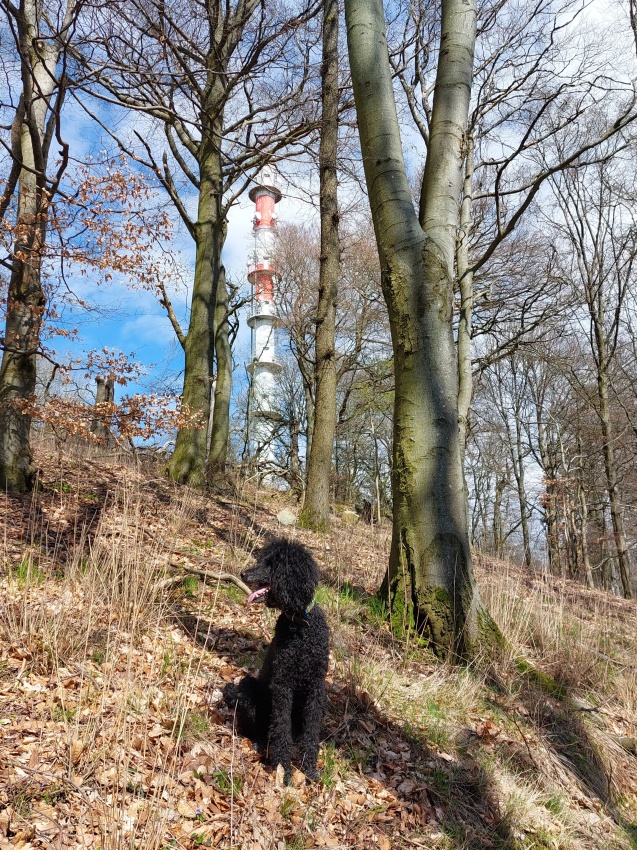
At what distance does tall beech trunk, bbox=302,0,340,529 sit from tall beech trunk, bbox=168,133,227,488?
1.83 meters

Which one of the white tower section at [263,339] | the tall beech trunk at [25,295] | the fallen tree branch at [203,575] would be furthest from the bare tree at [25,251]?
the white tower section at [263,339]

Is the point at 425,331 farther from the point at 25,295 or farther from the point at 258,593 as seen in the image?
the point at 25,295

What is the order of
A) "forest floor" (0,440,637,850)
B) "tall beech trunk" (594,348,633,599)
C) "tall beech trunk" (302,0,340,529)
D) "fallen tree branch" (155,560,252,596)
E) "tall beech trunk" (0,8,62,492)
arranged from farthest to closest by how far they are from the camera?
"tall beech trunk" (594,348,633,599) → "tall beech trunk" (302,0,340,529) → "tall beech trunk" (0,8,62,492) → "fallen tree branch" (155,560,252,596) → "forest floor" (0,440,637,850)

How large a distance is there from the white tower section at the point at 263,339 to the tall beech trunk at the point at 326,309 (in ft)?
6.55

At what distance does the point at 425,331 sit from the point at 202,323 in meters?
6.15

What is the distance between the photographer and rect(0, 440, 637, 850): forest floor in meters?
2.23

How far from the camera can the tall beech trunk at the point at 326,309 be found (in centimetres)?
845

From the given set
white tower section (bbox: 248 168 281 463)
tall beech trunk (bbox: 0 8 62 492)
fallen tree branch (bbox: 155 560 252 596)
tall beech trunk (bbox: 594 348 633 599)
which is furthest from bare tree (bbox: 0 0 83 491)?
tall beech trunk (bbox: 594 348 633 599)

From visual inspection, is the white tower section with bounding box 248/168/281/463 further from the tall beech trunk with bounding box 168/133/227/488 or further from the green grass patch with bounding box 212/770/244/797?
the green grass patch with bounding box 212/770/244/797

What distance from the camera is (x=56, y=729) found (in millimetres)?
2477

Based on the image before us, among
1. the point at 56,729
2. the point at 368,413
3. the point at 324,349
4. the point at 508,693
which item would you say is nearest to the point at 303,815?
the point at 56,729

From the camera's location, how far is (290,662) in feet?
8.51

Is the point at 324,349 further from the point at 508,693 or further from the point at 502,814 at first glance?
the point at 502,814

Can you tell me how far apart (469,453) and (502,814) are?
20935 millimetres
